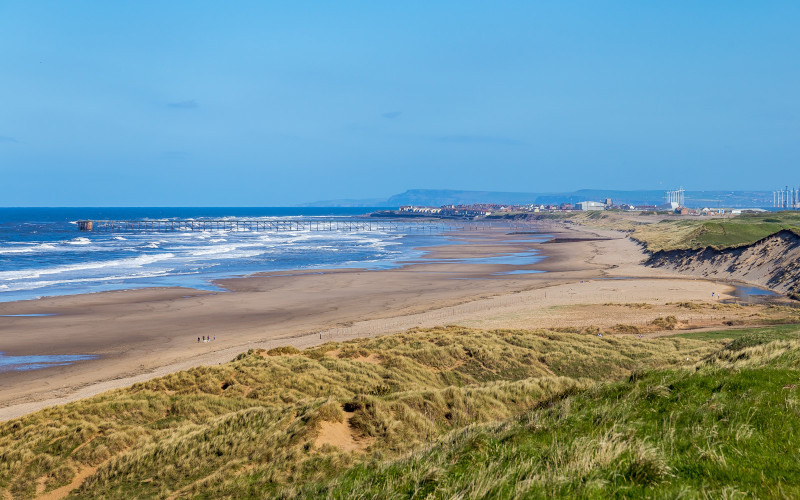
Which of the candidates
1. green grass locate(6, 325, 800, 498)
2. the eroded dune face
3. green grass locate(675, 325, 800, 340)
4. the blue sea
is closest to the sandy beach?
the eroded dune face

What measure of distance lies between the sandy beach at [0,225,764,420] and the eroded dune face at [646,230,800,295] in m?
3.39

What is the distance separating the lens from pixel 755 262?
173 feet

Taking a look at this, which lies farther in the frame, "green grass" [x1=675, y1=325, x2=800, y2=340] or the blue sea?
the blue sea

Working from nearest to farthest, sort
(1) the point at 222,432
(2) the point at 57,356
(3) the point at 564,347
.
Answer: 1. (1) the point at 222,432
2. (3) the point at 564,347
3. (2) the point at 57,356

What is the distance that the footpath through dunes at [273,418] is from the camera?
36.6ft

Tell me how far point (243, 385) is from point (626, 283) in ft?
129

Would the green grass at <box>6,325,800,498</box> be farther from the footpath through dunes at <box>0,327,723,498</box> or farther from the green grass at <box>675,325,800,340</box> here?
the green grass at <box>675,325,800,340</box>

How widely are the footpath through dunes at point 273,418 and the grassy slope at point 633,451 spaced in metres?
1.74

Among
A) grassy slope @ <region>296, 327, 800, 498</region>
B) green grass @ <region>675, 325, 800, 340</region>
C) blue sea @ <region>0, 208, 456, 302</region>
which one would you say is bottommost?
green grass @ <region>675, 325, 800, 340</region>

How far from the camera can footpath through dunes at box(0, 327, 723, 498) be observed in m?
11.2

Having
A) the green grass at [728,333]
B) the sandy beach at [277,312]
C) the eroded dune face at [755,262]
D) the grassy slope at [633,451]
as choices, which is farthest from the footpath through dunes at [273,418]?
the eroded dune face at [755,262]

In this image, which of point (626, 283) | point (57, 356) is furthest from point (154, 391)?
point (626, 283)

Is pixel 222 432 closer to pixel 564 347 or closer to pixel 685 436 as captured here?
pixel 685 436

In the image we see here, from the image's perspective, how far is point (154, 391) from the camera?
17609 mm
